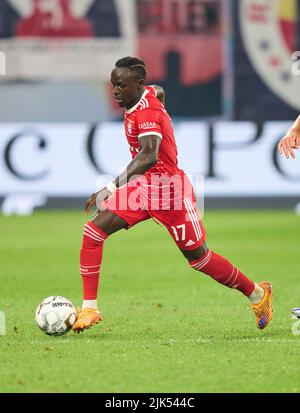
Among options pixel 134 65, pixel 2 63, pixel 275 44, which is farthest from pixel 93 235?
pixel 275 44

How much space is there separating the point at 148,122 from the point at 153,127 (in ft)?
0.17

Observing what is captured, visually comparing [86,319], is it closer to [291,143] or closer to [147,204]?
[147,204]

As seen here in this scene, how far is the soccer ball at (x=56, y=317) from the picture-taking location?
7.45 m

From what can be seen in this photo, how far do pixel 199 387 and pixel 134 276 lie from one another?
205 inches

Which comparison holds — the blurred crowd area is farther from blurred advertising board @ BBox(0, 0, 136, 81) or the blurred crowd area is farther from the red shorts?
the red shorts

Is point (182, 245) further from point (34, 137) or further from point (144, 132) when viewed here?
point (34, 137)

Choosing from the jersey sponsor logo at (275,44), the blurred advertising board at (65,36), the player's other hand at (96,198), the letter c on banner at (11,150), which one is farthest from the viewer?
the jersey sponsor logo at (275,44)

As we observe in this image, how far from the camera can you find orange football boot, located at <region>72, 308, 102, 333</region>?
7477 millimetres

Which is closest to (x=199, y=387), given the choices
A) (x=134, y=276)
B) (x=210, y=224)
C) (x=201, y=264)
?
(x=201, y=264)

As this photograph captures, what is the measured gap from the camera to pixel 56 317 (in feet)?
24.4

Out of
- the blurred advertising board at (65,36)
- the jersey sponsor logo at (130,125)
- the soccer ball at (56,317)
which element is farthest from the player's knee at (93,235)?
the blurred advertising board at (65,36)

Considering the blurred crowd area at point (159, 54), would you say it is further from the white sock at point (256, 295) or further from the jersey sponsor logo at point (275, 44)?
the white sock at point (256, 295)

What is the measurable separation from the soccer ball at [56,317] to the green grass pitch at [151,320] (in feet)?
0.29

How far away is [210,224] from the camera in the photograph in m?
16.0
